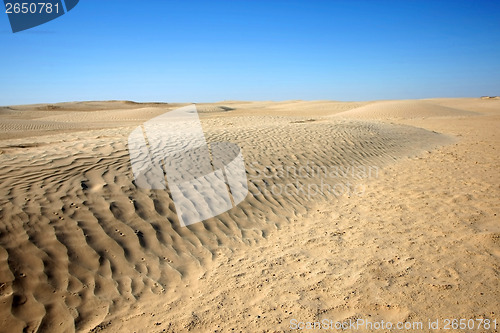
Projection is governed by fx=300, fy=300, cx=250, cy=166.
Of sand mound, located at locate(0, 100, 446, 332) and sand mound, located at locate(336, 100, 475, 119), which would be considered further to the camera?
sand mound, located at locate(336, 100, 475, 119)

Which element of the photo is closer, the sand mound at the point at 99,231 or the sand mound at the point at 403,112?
the sand mound at the point at 99,231

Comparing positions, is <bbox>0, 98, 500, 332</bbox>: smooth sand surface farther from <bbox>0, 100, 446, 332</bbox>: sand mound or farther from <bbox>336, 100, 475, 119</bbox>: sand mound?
<bbox>336, 100, 475, 119</bbox>: sand mound

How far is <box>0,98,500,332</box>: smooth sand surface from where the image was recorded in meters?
2.93

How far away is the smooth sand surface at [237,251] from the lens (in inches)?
115

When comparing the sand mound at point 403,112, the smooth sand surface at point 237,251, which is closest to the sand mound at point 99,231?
the smooth sand surface at point 237,251

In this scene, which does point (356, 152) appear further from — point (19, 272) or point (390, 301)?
point (19, 272)

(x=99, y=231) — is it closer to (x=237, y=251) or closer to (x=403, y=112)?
(x=237, y=251)

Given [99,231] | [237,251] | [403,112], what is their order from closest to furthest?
[99,231] → [237,251] → [403,112]

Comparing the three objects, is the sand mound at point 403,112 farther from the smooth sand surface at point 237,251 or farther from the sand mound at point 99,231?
the sand mound at point 99,231

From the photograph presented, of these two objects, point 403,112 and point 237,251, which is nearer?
point 237,251

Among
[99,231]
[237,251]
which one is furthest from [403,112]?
[99,231]

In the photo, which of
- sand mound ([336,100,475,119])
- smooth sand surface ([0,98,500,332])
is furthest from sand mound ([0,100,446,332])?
sand mound ([336,100,475,119])

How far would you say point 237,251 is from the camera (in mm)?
4168

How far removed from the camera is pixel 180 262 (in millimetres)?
3816
